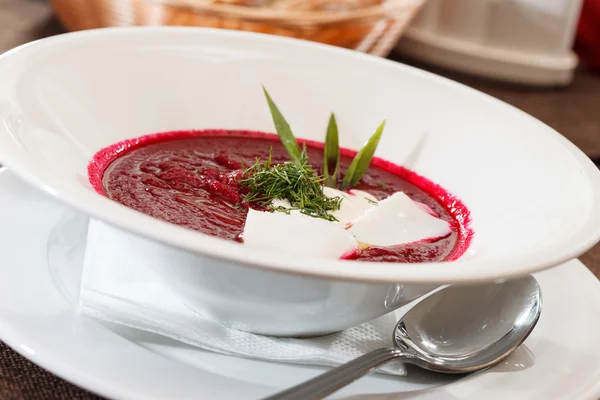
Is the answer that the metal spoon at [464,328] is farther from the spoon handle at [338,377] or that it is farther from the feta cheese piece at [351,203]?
the feta cheese piece at [351,203]

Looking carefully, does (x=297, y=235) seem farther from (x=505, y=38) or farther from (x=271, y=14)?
(x=505, y=38)

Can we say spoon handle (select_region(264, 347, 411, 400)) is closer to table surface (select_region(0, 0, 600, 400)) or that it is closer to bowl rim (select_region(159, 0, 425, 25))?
bowl rim (select_region(159, 0, 425, 25))

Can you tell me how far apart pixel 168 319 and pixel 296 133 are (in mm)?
848

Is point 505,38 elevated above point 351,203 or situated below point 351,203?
below

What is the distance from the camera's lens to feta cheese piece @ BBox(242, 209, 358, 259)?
3.89 feet

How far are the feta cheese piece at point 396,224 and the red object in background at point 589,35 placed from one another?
7.31ft

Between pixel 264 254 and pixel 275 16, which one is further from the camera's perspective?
pixel 275 16

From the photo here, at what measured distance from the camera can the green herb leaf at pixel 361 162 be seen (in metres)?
1.68

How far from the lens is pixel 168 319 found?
1.13 metres

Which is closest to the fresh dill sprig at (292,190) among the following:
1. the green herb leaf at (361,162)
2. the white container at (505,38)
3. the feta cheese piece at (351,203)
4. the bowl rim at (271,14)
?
Result: the feta cheese piece at (351,203)

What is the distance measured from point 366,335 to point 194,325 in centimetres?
29

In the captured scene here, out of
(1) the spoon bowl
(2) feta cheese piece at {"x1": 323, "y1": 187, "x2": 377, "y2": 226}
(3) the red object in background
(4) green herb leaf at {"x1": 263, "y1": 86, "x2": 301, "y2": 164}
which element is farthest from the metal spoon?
(3) the red object in background

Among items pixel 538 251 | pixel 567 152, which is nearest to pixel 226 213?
pixel 538 251

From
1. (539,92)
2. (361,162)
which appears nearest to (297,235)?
(361,162)
